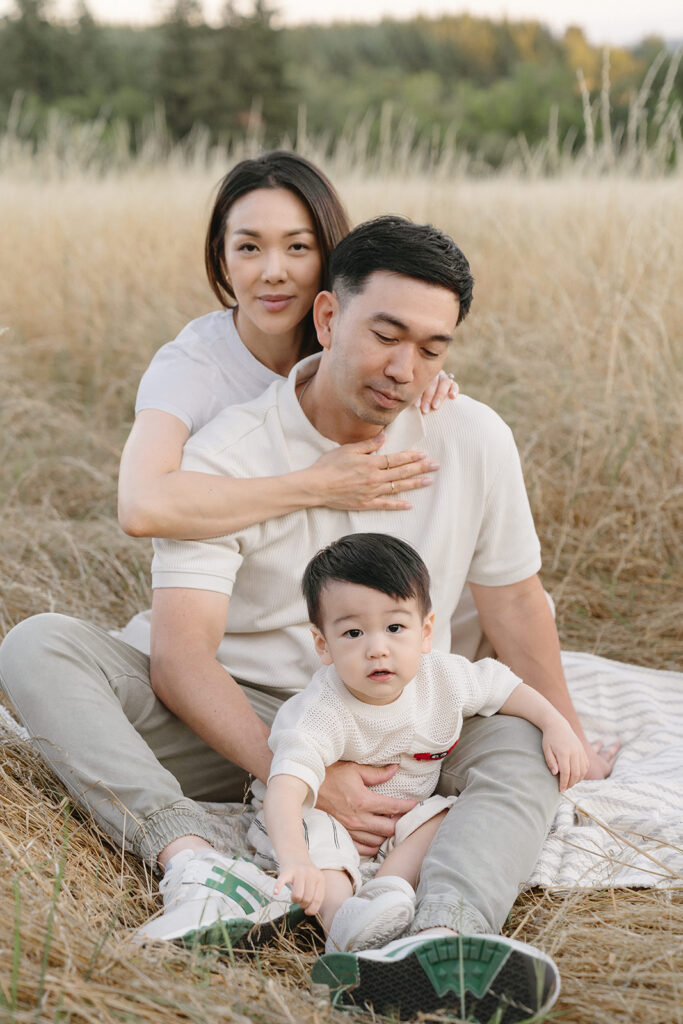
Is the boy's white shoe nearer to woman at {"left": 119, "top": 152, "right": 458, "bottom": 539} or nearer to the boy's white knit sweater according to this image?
the boy's white knit sweater

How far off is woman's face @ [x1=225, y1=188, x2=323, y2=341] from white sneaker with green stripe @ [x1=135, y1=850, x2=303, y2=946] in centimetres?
139

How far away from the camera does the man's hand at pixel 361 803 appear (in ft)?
6.91

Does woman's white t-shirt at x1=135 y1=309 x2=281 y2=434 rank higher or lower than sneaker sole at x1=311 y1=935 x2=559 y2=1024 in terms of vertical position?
higher

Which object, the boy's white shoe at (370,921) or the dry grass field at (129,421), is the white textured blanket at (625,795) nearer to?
the dry grass field at (129,421)

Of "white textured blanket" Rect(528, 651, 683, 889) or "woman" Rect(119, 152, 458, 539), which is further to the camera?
"woman" Rect(119, 152, 458, 539)

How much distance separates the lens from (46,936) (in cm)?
160

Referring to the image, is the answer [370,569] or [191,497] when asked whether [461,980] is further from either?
[191,497]


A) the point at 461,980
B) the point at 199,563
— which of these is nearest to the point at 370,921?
the point at 461,980

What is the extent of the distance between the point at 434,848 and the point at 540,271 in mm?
3875

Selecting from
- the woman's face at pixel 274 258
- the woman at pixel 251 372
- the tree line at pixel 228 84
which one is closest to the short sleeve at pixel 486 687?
the woman at pixel 251 372

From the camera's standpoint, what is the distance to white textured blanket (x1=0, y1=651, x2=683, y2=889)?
220 centimetres

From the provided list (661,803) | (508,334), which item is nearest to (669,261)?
(508,334)

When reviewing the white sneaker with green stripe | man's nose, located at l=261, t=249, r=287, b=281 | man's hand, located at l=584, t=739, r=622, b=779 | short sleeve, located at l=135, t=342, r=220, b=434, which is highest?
man's nose, located at l=261, t=249, r=287, b=281

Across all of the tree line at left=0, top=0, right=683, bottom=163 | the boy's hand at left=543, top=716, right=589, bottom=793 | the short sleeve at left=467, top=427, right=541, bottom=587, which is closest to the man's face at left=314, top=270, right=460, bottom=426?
the short sleeve at left=467, top=427, right=541, bottom=587
